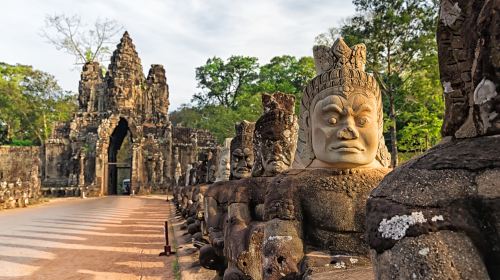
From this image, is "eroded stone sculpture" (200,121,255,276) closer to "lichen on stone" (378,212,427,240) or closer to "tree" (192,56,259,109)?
"lichen on stone" (378,212,427,240)

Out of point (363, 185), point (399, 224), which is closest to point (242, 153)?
point (363, 185)

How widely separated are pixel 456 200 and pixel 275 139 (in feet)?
9.82

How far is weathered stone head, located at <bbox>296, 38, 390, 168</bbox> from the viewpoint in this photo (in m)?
2.89

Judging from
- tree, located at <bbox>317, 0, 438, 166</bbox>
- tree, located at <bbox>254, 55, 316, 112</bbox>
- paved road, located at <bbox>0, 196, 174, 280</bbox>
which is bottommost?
paved road, located at <bbox>0, 196, 174, 280</bbox>

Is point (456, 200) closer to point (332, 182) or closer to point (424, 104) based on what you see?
point (332, 182)

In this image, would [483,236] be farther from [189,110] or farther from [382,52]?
[189,110]

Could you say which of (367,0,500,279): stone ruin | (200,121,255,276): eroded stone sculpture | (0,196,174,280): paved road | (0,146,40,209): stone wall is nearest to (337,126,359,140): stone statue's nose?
(367,0,500,279): stone ruin

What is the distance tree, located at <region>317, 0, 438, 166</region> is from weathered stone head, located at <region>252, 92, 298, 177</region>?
12.9m

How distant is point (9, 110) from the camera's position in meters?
40.7

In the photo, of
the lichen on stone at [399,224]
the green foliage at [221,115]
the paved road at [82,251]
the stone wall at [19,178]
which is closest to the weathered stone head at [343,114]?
the lichen on stone at [399,224]

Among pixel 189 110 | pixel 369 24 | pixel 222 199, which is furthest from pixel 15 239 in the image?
pixel 189 110

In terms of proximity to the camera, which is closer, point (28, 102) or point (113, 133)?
point (113, 133)

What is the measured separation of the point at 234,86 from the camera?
47688mm

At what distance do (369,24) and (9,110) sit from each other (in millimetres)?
35803
